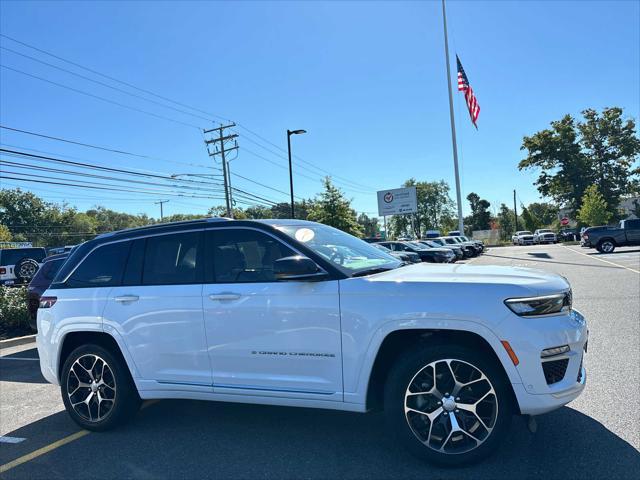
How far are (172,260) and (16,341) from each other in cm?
699

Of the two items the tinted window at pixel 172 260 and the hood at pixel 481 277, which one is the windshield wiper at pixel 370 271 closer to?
the hood at pixel 481 277

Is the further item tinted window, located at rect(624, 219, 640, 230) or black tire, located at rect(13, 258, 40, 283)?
tinted window, located at rect(624, 219, 640, 230)

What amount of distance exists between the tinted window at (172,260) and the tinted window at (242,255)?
0.17 meters

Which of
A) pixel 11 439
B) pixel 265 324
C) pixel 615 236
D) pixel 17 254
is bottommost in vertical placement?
pixel 11 439

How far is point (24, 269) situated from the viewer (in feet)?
62.8

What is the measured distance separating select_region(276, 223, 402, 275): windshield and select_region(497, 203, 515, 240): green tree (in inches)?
3387

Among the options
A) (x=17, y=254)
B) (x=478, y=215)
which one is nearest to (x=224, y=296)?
(x=17, y=254)

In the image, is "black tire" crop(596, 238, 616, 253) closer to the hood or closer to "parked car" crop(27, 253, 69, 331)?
the hood

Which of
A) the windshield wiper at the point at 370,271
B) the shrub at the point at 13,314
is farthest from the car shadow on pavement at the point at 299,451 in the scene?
the shrub at the point at 13,314

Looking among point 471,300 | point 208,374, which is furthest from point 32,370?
point 471,300

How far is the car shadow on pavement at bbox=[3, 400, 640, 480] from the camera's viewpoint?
319cm

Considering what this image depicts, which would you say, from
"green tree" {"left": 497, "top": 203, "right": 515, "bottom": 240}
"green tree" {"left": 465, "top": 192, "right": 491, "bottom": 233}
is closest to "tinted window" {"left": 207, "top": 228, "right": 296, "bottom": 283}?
"green tree" {"left": 497, "top": 203, "right": 515, "bottom": 240}

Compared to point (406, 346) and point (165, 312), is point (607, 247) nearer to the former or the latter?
point (406, 346)

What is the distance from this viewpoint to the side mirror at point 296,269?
134 inches
